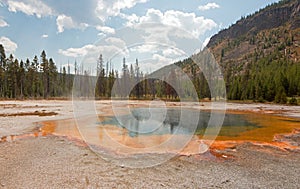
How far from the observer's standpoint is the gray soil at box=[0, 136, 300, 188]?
7402 mm

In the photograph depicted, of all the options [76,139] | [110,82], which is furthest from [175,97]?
[76,139]

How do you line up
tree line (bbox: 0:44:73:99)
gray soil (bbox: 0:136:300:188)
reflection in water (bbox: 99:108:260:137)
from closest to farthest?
gray soil (bbox: 0:136:300:188) → reflection in water (bbox: 99:108:260:137) → tree line (bbox: 0:44:73:99)

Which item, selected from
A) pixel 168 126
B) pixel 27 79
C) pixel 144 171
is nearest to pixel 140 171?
pixel 144 171

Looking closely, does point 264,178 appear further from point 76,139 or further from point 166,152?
point 76,139

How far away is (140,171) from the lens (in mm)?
8648

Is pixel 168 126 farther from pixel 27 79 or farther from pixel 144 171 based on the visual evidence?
pixel 27 79

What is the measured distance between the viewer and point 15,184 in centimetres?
708

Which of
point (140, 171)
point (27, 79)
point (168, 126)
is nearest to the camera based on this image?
point (140, 171)

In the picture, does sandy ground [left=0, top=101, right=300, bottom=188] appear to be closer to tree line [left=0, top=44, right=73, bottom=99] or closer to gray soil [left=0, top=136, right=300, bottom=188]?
gray soil [left=0, top=136, right=300, bottom=188]

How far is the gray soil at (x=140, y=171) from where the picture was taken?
291 inches

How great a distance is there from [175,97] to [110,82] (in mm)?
23156

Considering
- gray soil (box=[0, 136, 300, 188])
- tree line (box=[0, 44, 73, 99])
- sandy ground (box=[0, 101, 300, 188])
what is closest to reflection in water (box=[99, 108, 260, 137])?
sandy ground (box=[0, 101, 300, 188])

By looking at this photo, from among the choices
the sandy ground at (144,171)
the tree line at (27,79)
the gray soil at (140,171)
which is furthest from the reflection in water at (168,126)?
the tree line at (27,79)

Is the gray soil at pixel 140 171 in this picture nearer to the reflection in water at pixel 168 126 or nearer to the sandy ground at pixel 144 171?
the sandy ground at pixel 144 171
